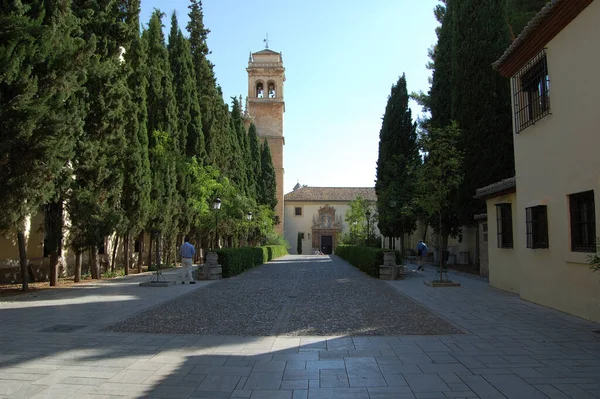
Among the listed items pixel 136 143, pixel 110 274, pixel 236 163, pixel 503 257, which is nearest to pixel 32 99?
pixel 136 143

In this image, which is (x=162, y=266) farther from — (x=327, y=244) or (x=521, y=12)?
(x=327, y=244)

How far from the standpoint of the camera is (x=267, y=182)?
167ft

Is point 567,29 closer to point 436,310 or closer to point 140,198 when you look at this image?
point 436,310

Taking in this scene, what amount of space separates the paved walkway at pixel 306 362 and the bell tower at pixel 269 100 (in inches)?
2089

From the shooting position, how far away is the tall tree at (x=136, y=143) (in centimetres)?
1667

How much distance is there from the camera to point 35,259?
51.2 ft

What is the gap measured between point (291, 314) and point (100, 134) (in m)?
9.39

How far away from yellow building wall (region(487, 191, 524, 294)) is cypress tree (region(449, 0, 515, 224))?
5043 millimetres

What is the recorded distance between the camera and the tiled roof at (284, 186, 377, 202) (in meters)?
65.6

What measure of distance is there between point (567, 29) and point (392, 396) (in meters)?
7.58

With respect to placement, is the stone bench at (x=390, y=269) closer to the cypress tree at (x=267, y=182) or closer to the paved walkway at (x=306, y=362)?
the paved walkway at (x=306, y=362)

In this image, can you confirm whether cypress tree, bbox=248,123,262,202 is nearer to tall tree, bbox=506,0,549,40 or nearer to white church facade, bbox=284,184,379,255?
white church facade, bbox=284,184,379,255

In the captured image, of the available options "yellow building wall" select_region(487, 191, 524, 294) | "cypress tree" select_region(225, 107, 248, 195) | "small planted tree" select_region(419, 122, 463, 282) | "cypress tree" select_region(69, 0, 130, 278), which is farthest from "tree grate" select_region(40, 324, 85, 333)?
"cypress tree" select_region(225, 107, 248, 195)

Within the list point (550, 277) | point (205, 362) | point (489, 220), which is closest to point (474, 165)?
point (489, 220)
